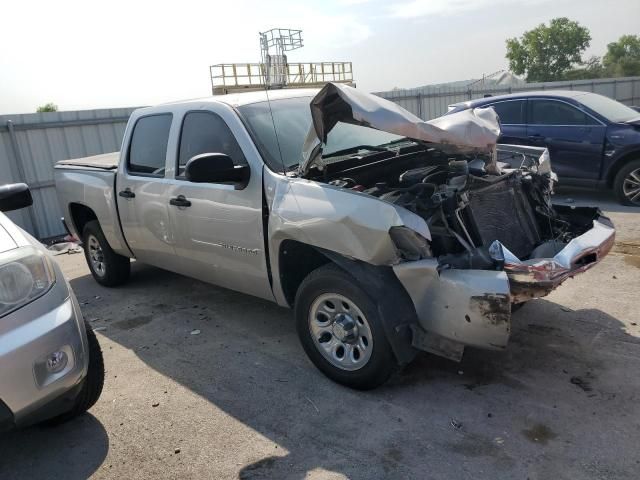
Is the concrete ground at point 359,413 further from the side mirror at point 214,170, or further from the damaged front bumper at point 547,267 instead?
the side mirror at point 214,170

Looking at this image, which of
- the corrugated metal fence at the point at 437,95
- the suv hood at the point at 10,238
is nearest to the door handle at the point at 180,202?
the suv hood at the point at 10,238

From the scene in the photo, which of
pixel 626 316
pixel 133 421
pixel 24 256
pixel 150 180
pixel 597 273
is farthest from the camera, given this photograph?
pixel 597 273

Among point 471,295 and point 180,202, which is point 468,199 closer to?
point 471,295

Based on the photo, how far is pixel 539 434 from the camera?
2.94 meters

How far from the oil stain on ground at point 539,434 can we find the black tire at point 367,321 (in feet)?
2.71

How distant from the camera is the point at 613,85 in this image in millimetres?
22672

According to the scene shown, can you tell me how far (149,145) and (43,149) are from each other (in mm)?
6325

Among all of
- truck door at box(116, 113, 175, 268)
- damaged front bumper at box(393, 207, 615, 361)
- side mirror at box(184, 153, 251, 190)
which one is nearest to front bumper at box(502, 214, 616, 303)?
damaged front bumper at box(393, 207, 615, 361)

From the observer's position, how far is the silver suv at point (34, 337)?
8.28ft

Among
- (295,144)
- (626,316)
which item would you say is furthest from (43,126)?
(626,316)

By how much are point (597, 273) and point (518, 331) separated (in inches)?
65.7

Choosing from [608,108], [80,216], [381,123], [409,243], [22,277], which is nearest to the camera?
[22,277]

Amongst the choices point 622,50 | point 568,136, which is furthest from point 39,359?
point 622,50

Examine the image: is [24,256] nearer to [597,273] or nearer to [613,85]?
[597,273]
